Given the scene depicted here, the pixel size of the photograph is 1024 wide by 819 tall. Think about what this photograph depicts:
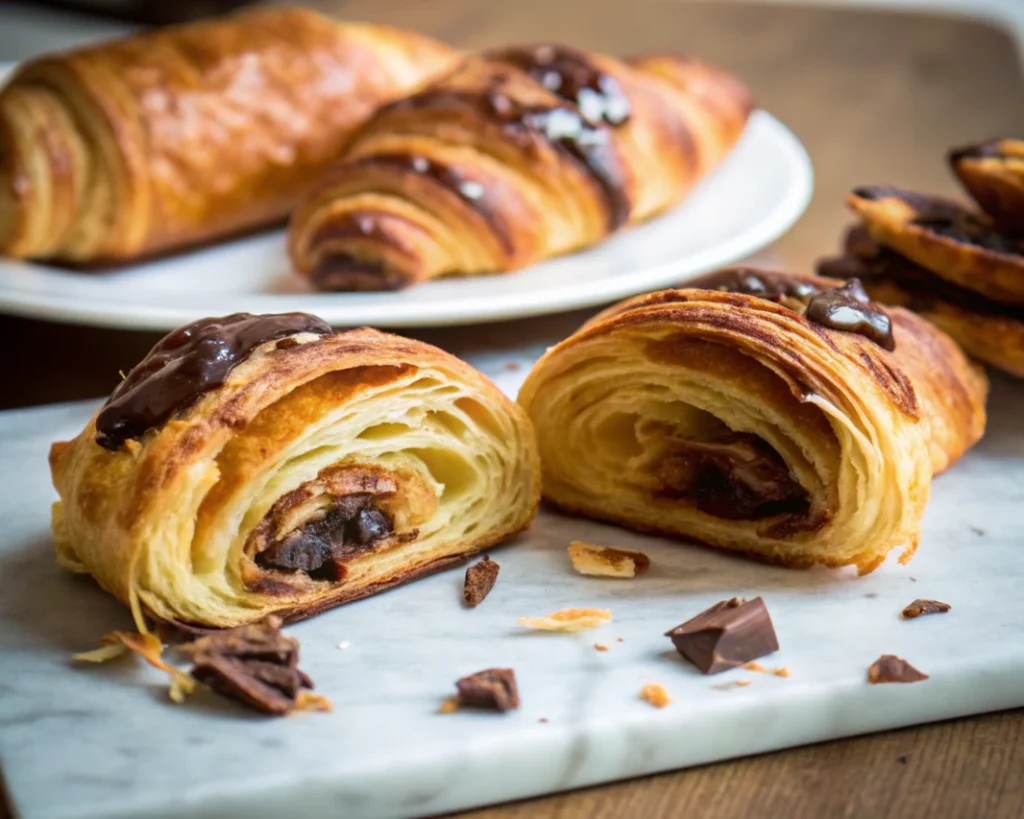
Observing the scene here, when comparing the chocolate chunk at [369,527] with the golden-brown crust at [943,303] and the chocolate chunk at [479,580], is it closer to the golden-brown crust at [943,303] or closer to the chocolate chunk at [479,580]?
the chocolate chunk at [479,580]

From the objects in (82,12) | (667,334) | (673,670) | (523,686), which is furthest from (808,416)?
(82,12)

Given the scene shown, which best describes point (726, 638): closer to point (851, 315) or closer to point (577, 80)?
point (851, 315)

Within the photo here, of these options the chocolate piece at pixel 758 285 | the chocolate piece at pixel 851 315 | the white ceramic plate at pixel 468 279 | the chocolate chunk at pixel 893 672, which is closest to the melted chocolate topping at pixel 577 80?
the white ceramic plate at pixel 468 279

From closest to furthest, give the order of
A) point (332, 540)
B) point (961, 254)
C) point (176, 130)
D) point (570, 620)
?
point (570, 620) < point (332, 540) < point (961, 254) < point (176, 130)

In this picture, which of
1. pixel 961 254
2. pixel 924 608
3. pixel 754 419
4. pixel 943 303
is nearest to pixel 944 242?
pixel 961 254

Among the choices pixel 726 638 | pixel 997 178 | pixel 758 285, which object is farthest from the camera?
A: pixel 997 178

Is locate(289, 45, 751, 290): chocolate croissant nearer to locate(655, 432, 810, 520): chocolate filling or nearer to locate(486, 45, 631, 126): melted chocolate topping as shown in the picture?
locate(486, 45, 631, 126): melted chocolate topping

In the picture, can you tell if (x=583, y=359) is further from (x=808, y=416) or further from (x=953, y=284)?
(x=953, y=284)
